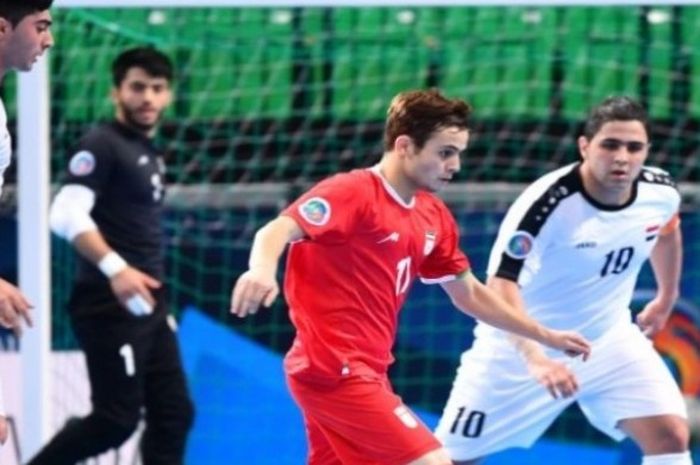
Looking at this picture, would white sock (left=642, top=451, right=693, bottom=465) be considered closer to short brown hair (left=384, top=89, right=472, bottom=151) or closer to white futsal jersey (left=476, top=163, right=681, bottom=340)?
white futsal jersey (left=476, top=163, right=681, bottom=340)

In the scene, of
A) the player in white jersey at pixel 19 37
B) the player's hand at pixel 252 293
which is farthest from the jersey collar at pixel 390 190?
the player in white jersey at pixel 19 37

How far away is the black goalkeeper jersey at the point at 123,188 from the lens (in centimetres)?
744

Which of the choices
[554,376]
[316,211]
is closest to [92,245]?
[316,211]

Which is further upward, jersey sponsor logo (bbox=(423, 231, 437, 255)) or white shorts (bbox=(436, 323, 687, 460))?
jersey sponsor logo (bbox=(423, 231, 437, 255))

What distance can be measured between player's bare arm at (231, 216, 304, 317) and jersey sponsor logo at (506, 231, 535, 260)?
45.8 inches

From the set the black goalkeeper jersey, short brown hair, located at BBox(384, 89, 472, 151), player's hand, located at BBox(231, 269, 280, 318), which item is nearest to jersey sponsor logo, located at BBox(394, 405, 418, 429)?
short brown hair, located at BBox(384, 89, 472, 151)

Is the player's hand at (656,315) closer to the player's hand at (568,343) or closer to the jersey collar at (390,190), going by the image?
the player's hand at (568,343)

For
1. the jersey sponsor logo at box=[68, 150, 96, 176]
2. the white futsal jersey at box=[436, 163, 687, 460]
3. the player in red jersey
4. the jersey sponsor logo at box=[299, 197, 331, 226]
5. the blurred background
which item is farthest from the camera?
the blurred background

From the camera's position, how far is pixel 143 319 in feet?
24.6

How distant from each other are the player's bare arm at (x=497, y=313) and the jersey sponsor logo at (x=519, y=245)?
365 millimetres

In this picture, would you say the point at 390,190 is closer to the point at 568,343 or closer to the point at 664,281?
the point at 568,343

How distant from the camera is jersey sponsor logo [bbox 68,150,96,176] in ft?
24.4

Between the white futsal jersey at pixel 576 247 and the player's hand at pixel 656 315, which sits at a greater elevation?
the white futsal jersey at pixel 576 247

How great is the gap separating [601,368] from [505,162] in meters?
2.50
